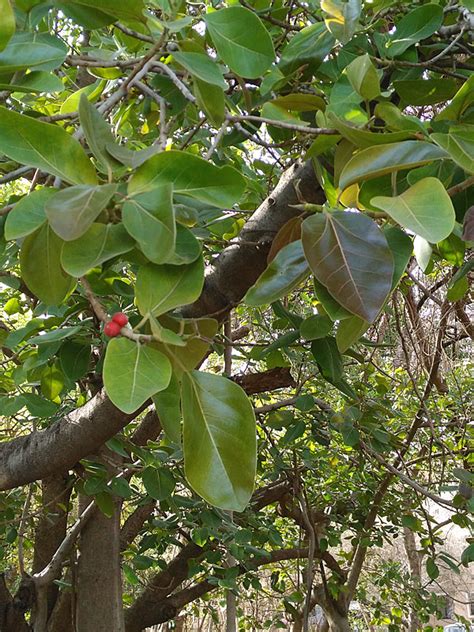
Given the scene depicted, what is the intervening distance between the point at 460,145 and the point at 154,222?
227 mm

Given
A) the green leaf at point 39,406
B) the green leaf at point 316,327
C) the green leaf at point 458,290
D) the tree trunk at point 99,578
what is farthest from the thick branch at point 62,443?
the tree trunk at point 99,578

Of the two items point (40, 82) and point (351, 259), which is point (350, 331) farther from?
point (40, 82)

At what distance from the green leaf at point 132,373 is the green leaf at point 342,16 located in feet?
1.24

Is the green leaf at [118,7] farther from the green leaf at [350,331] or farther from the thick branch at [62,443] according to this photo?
the thick branch at [62,443]

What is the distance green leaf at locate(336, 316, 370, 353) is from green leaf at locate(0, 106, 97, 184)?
0.24 m

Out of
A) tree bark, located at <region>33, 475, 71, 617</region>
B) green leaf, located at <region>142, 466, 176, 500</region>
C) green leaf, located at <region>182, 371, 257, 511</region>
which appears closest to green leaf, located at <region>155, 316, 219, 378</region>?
green leaf, located at <region>182, 371, 257, 511</region>

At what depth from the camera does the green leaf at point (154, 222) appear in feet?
1.42

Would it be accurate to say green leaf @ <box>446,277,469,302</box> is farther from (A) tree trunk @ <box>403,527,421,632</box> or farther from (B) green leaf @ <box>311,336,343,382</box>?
(A) tree trunk @ <box>403,527,421,632</box>

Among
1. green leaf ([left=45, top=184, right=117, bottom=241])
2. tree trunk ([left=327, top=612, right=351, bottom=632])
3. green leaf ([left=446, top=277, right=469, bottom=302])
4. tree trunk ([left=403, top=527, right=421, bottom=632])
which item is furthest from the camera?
tree trunk ([left=403, top=527, right=421, bottom=632])

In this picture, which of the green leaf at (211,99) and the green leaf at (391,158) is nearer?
the green leaf at (391,158)

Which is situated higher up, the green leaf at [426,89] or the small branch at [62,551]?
the green leaf at [426,89]

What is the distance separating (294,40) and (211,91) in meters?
0.20

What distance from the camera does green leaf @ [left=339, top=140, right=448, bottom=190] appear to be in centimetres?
46

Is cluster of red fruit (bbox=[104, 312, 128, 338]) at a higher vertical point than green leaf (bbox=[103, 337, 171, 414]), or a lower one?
higher
